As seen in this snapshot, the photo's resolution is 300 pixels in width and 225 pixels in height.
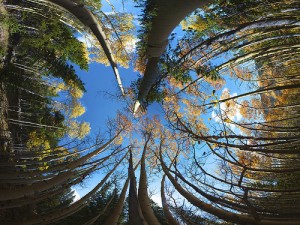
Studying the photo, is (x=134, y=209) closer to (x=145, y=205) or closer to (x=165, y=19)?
(x=145, y=205)

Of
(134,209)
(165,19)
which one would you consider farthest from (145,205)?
(165,19)

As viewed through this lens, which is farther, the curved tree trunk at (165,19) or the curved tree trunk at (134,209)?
the curved tree trunk at (134,209)

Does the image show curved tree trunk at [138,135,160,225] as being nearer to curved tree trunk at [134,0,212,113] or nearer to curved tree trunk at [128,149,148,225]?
curved tree trunk at [128,149,148,225]

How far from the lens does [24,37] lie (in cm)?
1046

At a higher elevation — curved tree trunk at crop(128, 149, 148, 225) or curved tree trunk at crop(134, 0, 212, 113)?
curved tree trunk at crop(134, 0, 212, 113)

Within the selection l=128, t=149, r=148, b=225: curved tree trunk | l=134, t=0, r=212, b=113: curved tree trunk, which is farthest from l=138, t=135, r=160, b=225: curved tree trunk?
l=134, t=0, r=212, b=113: curved tree trunk

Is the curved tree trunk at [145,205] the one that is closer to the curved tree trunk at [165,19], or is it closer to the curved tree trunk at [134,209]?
the curved tree trunk at [134,209]

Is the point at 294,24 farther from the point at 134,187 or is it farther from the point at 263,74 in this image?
the point at 134,187

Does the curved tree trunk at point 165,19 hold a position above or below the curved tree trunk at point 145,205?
above

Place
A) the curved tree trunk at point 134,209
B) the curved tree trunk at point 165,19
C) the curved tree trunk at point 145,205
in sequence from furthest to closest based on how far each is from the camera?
the curved tree trunk at point 134,209 → the curved tree trunk at point 145,205 → the curved tree trunk at point 165,19

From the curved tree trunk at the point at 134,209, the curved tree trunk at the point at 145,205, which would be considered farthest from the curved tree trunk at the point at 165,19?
the curved tree trunk at the point at 134,209

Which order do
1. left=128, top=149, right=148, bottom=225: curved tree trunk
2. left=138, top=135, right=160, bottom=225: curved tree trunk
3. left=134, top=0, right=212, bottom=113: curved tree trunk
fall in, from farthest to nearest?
left=128, top=149, right=148, bottom=225: curved tree trunk → left=138, top=135, right=160, bottom=225: curved tree trunk → left=134, top=0, right=212, bottom=113: curved tree trunk

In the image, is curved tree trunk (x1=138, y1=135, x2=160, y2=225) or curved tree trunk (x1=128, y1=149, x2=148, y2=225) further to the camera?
curved tree trunk (x1=128, y1=149, x2=148, y2=225)

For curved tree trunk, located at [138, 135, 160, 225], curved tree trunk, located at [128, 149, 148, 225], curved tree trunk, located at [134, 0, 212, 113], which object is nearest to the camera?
curved tree trunk, located at [134, 0, 212, 113]
